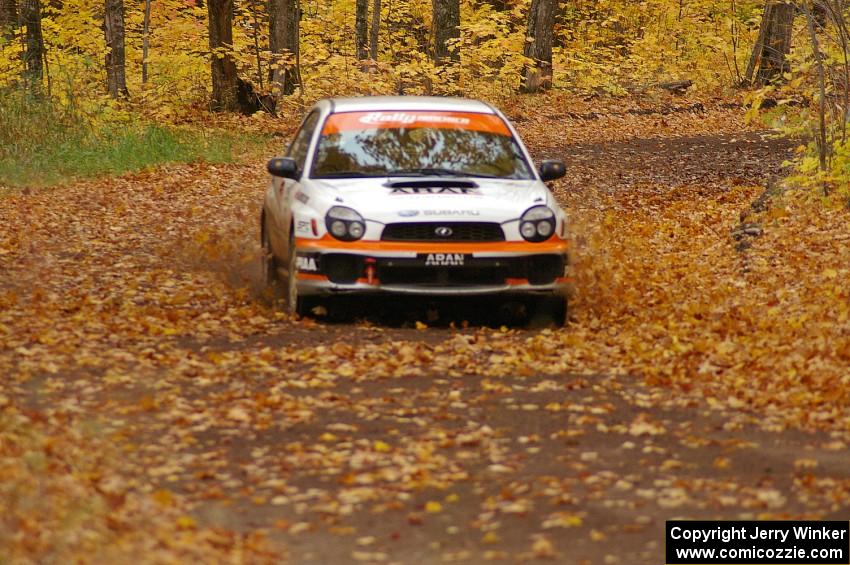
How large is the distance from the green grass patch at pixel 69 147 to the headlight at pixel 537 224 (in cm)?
1096

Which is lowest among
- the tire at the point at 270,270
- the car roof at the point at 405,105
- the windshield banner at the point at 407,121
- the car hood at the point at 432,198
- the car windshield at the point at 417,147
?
the tire at the point at 270,270

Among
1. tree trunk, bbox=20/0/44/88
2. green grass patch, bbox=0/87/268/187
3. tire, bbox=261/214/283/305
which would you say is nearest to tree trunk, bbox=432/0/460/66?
green grass patch, bbox=0/87/268/187

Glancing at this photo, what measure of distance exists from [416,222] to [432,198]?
283 millimetres

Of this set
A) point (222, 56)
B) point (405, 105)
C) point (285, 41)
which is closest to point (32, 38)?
point (222, 56)

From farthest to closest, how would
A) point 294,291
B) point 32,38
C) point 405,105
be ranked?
point 32,38, point 405,105, point 294,291

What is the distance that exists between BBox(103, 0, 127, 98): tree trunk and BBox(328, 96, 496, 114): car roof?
18.1m

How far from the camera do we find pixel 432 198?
1030cm

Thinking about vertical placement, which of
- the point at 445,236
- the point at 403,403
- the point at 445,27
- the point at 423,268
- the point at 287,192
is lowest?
the point at 403,403

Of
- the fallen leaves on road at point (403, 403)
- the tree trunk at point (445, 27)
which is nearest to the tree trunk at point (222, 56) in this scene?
the tree trunk at point (445, 27)

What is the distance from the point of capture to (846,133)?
15.4m

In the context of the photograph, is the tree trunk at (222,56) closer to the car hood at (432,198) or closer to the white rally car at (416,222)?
the white rally car at (416,222)

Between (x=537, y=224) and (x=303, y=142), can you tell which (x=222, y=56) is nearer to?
(x=303, y=142)

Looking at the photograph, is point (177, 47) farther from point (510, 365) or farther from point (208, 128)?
point (510, 365)

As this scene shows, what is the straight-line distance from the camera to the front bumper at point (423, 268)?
10.1 meters
